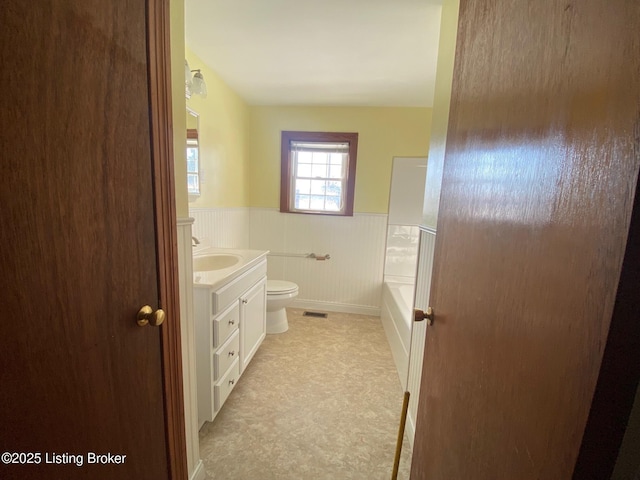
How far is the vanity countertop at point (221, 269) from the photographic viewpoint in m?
1.35

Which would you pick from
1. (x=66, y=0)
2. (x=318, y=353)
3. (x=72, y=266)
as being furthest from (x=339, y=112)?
(x=72, y=266)

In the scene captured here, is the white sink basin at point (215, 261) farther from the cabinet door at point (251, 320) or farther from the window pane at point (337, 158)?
the window pane at point (337, 158)

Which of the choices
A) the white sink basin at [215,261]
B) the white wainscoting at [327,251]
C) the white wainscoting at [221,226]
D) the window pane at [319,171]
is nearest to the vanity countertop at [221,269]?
the white sink basin at [215,261]

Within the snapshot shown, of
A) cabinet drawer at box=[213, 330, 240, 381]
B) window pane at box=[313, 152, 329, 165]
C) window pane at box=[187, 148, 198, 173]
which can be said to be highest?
window pane at box=[313, 152, 329, 165]

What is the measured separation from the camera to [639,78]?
0.93ft

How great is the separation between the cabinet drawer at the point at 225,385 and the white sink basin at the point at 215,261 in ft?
2.12

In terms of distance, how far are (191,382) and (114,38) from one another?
1215 millimetres

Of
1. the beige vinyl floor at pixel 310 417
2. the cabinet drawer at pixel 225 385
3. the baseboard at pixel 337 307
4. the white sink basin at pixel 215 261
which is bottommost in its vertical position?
the beige vinyl floor at pixel 310 417

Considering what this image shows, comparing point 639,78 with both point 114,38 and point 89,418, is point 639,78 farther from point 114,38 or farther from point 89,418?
point 89,418

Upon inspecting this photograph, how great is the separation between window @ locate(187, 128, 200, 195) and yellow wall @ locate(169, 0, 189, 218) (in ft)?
3.36

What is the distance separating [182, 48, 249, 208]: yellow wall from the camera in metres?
2.06

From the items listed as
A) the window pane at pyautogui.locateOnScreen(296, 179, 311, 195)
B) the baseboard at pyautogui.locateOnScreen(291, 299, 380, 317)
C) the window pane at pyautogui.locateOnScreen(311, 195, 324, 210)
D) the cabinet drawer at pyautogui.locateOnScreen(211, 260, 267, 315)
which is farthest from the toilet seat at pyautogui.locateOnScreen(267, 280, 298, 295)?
the window pane at pyautogui.locateOnScreen(296, 179, 311, 195)

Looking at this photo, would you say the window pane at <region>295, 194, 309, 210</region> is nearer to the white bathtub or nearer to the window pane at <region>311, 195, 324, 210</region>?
the window pane at <region>311, 195, 324, 210</region>

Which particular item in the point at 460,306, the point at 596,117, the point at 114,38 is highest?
the point at 114,38
